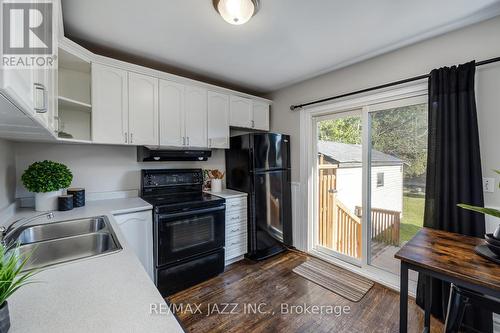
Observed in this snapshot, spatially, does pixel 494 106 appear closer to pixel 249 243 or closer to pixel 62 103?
pixel 249 243

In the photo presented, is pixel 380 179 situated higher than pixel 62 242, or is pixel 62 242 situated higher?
pixel 380 179

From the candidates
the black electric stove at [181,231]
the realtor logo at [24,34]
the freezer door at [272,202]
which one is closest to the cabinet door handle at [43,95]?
the realtor logo at [24,34]

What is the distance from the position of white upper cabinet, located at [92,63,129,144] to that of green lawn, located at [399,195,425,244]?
2893mm

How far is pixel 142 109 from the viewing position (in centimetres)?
226

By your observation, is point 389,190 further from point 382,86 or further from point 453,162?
point 382,86

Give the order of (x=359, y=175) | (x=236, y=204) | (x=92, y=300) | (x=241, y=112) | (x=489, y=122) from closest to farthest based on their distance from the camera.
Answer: (x=92, y=300)
(x=489, y=122)
(x=359, y=175)
(x=236, y=204)
(x=241, y=112)

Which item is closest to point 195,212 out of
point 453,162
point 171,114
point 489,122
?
point 171,114

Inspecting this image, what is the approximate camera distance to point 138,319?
2.05 feet

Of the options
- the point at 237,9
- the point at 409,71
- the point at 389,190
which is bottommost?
the point at 389,190

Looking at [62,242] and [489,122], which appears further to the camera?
[489,122]

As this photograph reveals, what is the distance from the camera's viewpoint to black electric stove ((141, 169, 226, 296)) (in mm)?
2104

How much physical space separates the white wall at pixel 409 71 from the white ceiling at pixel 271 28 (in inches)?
4.1

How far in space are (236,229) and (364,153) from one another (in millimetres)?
1766

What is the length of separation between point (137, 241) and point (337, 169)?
240cm
